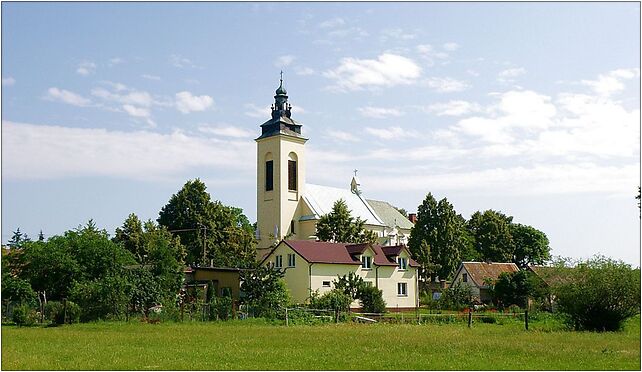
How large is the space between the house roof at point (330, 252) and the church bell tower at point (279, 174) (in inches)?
761

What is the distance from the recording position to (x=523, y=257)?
91375mm

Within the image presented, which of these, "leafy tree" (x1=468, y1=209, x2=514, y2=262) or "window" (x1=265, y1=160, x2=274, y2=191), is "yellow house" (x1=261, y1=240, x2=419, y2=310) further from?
"leafy tree" (x1=468, y1=209, x2=514, y2=262)

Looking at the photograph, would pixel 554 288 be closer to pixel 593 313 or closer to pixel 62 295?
pixel 593 313

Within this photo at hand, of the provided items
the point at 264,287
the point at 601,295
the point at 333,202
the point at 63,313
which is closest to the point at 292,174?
the point at 333,202

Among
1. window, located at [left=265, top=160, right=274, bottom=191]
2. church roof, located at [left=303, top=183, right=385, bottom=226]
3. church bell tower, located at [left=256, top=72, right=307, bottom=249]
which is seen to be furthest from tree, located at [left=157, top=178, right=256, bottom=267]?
church roof, located at [left=303, top=183, right=385, bottom=226]

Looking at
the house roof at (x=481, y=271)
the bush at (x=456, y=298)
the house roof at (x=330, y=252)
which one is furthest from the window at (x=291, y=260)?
the house roof at (x=481, y=271)

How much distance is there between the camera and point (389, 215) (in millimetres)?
88750

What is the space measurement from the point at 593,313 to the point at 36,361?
24.0 meters

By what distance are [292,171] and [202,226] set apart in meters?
12.2

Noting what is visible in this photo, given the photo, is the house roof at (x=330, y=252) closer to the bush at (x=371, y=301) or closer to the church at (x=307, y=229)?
the church at (x=307, y=229)

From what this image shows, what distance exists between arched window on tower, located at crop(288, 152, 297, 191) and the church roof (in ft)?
5.14

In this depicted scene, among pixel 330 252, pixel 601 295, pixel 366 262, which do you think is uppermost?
pixel 330 252

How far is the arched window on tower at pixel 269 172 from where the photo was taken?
7823cm

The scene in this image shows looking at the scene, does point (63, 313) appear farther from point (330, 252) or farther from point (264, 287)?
point (330, 252)
